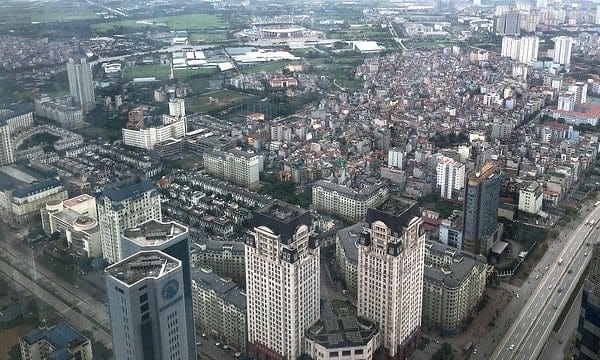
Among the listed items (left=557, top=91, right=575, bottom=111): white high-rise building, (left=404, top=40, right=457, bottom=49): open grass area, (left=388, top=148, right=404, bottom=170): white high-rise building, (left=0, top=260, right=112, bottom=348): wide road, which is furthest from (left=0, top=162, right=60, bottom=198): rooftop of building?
(left=404, top=40, right=457, bottom=49): open grass area

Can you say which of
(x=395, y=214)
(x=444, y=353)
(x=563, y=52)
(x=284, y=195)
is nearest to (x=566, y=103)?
(x=563, y=52)

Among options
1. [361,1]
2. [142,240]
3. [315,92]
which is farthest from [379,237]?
[361,1]

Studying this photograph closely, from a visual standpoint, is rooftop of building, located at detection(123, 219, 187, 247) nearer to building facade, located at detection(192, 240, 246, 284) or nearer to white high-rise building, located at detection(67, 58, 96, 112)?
building facade, located at detection(192, 240, 246, 284)

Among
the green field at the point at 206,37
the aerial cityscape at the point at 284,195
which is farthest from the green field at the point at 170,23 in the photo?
the green field at the point at 206,37

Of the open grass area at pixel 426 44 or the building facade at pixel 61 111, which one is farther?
the open grass area at pixel 426 44

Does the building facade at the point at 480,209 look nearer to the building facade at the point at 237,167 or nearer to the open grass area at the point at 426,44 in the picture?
the building facade at the point at 237,167

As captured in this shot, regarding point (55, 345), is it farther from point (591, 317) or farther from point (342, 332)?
point (591, 317)
